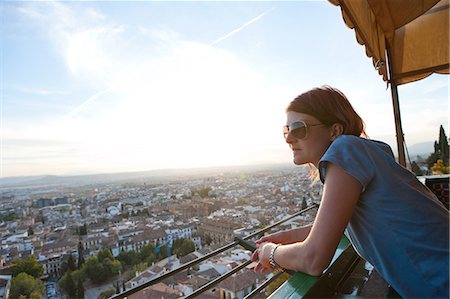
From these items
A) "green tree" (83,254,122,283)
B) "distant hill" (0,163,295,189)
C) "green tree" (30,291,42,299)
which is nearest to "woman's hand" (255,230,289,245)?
"green tree" (30,291,42,299)

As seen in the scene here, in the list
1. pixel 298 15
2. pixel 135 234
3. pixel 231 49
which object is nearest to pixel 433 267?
pixel 298 15

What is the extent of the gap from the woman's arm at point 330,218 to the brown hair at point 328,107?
24 cm

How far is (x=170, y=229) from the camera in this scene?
774 cm

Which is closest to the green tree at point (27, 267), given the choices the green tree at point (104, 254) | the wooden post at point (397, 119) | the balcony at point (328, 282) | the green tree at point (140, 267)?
the green tree at point (140, 267)

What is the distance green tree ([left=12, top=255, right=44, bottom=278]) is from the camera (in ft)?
13.1

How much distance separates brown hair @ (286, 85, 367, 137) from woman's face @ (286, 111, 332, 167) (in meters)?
0.02

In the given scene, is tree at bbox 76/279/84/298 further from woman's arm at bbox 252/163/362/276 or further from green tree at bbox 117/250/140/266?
woman's arm at bbox 252/163/362/276

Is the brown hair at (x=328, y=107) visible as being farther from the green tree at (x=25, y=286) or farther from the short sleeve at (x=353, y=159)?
the green tree at (x=25, y=286)

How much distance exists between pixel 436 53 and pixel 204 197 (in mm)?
6821

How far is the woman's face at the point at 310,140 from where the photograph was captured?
84cm

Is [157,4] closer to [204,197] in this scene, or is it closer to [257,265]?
[257,265]

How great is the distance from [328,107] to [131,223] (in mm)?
9881

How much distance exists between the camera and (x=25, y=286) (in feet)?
13.2

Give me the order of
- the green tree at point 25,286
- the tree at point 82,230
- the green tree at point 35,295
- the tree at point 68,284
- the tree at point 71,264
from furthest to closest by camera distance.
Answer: the tree at point 82,230
the tree at point 71,264
the tree at point 68,284
the green tree at point 35,295
the green tree at point 25,286
